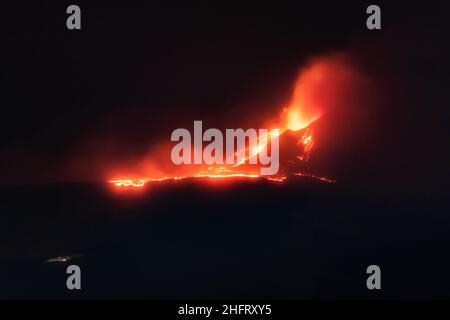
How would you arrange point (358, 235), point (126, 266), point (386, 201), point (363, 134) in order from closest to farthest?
1. point (126, 266)
2. point (358, 235)
3. point (386, 201)
4. point (363, 134)

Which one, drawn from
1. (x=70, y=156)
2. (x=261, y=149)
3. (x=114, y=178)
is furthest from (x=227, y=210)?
(x=70, y=156)

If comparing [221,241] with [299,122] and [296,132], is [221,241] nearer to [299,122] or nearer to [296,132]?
[296,132]

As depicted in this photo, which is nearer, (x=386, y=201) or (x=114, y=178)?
(x=386, y=201)

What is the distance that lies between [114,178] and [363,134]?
6326mm

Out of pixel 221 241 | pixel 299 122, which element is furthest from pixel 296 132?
pixel 221 241

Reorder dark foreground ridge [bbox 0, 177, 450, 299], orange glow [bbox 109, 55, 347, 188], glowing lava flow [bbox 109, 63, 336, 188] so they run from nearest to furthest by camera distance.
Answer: dark foreground ridge [bbox 0, 177, 450, 299] < glowing lava flow [bbox 109, 63, 336, 188] < orange glow [bbox 109, 55, 347, 188]

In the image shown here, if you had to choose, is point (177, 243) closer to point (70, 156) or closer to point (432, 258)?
point (70, 156)

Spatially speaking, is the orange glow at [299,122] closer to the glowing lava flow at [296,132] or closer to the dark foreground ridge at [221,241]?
the glowing lava flow at [296,132]

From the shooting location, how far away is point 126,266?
535 inches

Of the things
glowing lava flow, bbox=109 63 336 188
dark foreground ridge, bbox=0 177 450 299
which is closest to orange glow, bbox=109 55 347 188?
glowing lava flow, bbox=109 63 336 188

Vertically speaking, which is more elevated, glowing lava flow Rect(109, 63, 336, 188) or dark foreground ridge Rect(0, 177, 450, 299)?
glowing lava flow Rect(109, 63, 336, 188)

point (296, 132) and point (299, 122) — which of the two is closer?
point (296, 132)

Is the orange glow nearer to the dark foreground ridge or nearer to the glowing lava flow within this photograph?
the glowing lava flow

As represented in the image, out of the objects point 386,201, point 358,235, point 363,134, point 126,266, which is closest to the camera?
point 126,266
